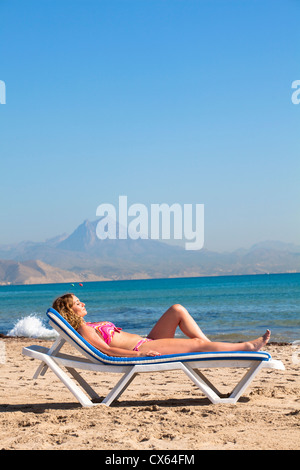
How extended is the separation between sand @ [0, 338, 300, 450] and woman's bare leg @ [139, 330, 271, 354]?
500 mm

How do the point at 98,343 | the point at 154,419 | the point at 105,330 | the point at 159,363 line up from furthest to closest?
the point at 105,330 → the point at 98,343 → the point at 159,363 → the point at 154,419

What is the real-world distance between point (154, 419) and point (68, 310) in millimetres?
1292

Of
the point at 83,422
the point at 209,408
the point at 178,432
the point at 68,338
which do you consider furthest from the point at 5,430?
the point at 209,408

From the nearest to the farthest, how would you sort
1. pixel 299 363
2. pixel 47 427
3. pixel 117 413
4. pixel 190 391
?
pixel 47 427 → pixel 117 413 → pixel 190 391 → pixel 299 363

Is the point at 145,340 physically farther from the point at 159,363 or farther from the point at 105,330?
the point at 159,363

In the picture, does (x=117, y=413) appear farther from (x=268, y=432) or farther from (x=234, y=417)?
(x=268, y=432)

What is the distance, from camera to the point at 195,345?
5.12 m

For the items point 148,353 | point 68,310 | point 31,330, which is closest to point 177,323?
point 148,353

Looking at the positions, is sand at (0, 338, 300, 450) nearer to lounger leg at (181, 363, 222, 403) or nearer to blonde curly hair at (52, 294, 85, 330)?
lounger leg at (181, 363, 222, 403)

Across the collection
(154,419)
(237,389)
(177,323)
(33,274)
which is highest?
(177,323)

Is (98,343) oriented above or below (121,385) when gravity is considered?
above

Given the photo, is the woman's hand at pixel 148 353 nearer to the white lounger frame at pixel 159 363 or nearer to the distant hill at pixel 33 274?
the white lounger frame at pixel 159 363

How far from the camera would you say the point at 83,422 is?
14.6ft

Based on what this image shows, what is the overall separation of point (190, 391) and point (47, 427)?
2.20m
